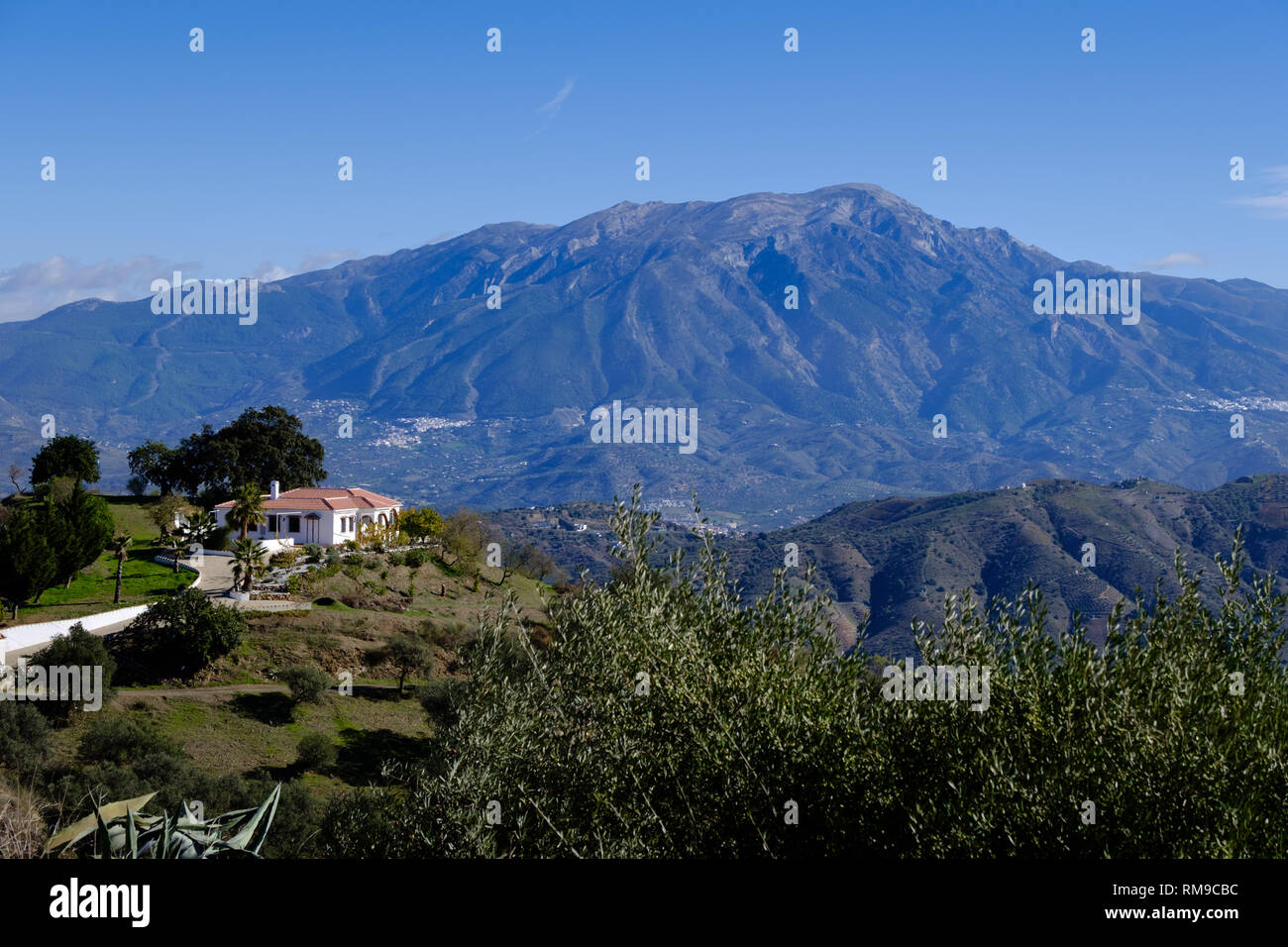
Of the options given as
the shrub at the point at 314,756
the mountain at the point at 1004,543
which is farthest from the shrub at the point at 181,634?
the mountain at the point at 1004,543

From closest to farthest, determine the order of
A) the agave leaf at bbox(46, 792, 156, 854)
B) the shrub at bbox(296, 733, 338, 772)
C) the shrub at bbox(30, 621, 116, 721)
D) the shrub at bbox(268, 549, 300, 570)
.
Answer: the agave leaf at bbox(46, 792, 156, 854), the shrub at bbox(296, 733, 338, 772), the shrub at bbox(30, 621, 116, 721), the shrub at bbox(268, 549, 300, 570)

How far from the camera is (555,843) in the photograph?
34.2 feet

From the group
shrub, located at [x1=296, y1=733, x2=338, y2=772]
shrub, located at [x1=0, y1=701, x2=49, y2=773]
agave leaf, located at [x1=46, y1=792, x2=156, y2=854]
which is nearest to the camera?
agave leaf, located at [x1=46, y1=792, x2=156, y2=854]

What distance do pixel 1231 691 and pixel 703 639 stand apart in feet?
16.3

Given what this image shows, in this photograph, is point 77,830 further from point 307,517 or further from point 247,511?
point 307,517

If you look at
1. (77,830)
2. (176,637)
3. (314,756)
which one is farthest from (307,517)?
(77,830)

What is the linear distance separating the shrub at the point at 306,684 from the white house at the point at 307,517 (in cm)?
2518

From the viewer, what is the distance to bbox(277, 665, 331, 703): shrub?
1750 inches

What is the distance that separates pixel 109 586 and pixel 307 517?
55.9 ft

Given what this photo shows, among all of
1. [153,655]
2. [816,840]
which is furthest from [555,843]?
[153,655]

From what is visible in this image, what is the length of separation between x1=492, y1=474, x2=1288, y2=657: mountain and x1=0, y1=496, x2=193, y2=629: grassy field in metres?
71.4

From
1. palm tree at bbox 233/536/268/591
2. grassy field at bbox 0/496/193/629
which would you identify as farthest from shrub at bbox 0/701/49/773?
palm tree at bbox 233/536/268/591

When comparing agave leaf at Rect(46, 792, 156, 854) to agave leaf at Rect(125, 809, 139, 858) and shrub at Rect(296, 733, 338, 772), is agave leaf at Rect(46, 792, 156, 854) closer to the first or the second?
Answer: agave leaf at Rect(125, 809, 139, 858)
